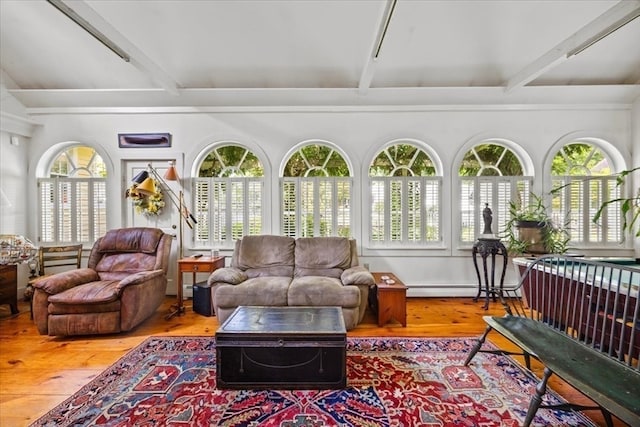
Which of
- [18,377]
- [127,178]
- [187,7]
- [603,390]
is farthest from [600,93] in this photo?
[18,377]

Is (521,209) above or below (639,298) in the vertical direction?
above

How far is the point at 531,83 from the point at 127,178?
5895 mm

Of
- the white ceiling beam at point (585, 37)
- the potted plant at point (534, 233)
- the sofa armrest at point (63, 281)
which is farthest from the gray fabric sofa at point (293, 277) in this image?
the white ceiling beam at point (585, 37)

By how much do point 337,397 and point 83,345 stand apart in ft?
8.32

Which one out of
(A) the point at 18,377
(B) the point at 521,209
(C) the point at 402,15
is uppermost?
(C) the point at 402,15

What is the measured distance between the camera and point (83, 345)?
2.95 m

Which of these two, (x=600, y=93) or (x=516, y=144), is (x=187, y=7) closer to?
(x=516, y=144)

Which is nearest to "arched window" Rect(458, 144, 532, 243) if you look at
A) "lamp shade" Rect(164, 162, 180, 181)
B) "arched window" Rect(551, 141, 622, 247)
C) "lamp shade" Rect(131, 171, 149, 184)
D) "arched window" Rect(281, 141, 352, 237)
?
"arched window" Rect(551, 141, 622, 247)

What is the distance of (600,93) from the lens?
422 cm

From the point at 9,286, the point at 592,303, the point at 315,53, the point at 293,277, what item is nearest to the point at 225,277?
the point at 293,277

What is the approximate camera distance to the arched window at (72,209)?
15.0 ft

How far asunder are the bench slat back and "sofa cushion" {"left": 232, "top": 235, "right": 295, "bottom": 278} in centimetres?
258

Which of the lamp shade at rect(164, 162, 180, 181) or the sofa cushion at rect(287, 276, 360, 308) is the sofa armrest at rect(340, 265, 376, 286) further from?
the lamp shade at rect(164, 162, 180, 181)

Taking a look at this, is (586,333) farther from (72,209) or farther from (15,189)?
(15,189)
